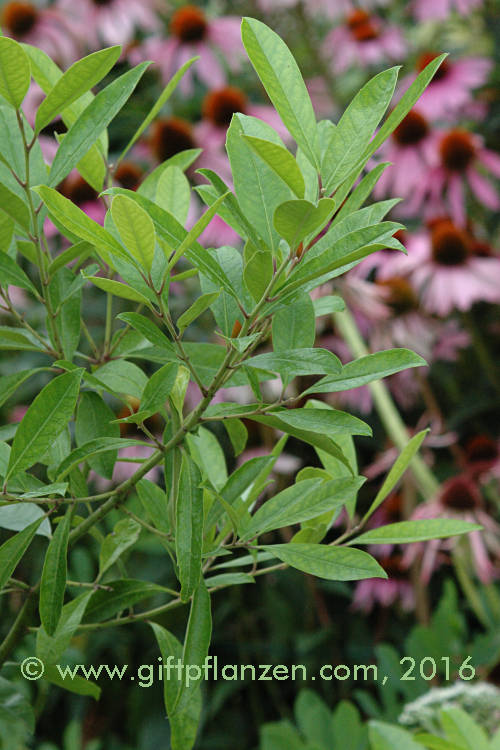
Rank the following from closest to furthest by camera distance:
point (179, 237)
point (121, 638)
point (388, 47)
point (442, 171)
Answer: point (179, 237) < point (121, 638) < point (442, 171) < point (388, 47)

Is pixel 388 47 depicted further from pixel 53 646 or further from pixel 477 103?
pixel 53 646

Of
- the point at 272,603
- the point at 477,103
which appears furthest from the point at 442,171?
the point at 272,603

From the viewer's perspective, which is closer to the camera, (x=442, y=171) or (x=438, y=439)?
(x=438, y=439)

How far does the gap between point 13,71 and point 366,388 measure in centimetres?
76

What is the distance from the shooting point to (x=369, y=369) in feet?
0.70

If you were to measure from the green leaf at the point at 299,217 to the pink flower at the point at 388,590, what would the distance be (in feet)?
2.28

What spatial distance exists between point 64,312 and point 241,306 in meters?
0.07

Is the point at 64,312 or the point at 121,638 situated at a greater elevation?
the point at 64,312

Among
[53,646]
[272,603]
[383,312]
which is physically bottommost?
[272,603]

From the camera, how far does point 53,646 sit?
221mm

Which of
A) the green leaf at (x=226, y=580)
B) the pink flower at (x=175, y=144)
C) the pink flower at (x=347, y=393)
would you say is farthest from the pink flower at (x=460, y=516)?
the green leaf at (x=226, y=580)

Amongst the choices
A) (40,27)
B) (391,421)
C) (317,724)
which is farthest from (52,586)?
(40,27)

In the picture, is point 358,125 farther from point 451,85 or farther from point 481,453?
point 451,85

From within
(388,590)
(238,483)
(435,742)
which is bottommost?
(388,590)
